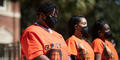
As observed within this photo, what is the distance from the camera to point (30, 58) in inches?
112

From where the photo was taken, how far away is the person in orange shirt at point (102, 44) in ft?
15.3

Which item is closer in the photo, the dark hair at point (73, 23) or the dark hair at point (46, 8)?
the dark hair at point (46, 8)

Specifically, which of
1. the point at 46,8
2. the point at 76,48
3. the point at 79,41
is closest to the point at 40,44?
the point at 46,8

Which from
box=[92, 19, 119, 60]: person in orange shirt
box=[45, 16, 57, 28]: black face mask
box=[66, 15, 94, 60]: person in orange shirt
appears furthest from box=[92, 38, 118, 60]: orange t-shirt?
box=[45, 16, 57, 28]: black face mask

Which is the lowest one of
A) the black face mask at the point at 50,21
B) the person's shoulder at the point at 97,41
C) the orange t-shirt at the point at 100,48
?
the orange t-shirt at the point at 100,48

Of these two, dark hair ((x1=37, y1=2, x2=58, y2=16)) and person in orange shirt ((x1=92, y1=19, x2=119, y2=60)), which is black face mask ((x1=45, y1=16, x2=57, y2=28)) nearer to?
dark hair ((x1=37, y1=2, x2=58, y2=16))

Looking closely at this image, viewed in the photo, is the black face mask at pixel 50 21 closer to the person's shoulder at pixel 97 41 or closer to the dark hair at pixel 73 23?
the dark hair at pixel 73 23

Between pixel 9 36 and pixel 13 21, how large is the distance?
839 mm

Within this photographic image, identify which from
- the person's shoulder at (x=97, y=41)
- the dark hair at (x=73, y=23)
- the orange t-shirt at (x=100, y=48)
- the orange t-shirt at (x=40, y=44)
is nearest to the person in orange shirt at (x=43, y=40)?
the orange t-shirt at (x=40, y=44)

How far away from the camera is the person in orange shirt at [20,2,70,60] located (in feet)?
9.39

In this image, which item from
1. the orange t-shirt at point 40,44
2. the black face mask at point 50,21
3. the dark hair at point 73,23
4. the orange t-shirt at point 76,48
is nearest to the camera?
the orange t-shirt at point 40,44

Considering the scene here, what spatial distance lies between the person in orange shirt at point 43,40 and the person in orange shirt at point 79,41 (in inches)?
32.2

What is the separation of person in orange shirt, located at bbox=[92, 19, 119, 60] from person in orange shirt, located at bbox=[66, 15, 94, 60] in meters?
0.37

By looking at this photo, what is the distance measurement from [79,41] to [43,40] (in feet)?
4.33
